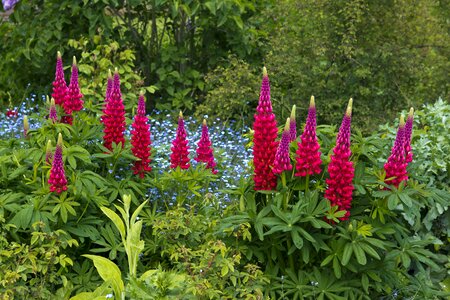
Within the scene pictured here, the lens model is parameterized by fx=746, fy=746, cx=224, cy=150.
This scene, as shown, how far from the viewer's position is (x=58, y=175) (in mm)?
3936

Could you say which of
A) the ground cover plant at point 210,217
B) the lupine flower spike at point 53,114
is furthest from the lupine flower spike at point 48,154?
the lupine flower spike at point 53,114

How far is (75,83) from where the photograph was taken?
4.45 m

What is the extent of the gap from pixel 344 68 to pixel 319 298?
3.37 meters

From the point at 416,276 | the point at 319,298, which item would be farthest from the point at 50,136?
the point at 416,276

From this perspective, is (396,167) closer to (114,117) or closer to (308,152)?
(308,152)

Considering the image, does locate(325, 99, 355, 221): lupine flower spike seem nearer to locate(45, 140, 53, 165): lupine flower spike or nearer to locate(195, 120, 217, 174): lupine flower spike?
locate(195, 120, 217, 174): lupine flower spike

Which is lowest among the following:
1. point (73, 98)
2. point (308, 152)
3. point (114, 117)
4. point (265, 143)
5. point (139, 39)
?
point (308, 152)

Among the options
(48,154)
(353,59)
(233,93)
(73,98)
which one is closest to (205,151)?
(73,98)

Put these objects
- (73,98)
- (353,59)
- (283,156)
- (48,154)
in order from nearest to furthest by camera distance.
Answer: (283,156) → (48,154) → (73,98) → (353,59)

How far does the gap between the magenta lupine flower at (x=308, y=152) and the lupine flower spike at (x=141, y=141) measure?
1006 mm

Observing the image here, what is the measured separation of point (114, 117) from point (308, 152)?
124cm

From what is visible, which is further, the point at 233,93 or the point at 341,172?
the point at 233,93

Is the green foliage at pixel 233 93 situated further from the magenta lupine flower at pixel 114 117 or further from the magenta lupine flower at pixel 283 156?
the magenta lupine flower at pixel 283 156

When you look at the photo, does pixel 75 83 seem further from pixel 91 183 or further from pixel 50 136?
pixel 91 183
